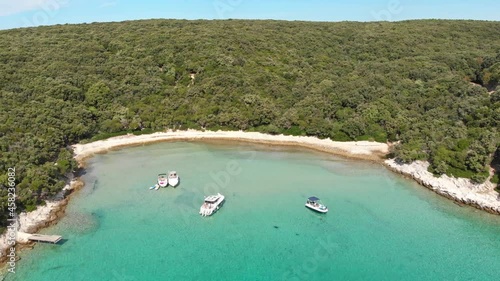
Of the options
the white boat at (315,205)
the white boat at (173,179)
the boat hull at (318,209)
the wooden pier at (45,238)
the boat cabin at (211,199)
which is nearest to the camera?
the wooden pier at (45,238)

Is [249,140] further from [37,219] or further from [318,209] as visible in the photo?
[37,219]

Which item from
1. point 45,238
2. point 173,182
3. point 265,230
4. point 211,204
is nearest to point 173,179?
point 173,182

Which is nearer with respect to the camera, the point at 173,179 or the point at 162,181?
the point at 162,181

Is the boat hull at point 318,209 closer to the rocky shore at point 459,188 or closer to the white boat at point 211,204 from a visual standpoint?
the white boat at point 211,204

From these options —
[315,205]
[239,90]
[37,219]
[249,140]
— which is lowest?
[37,219]

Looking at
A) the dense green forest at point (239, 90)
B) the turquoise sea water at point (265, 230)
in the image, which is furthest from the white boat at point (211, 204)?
the dense green forest at point (239, 90)
